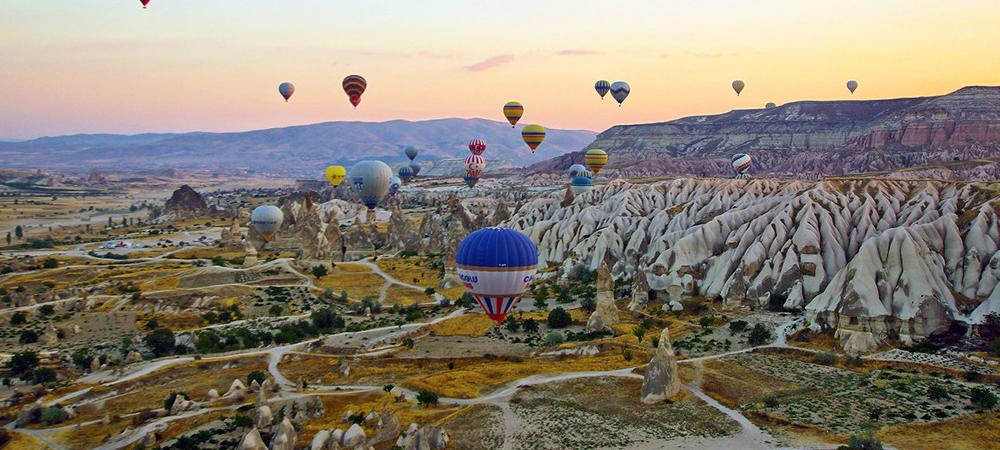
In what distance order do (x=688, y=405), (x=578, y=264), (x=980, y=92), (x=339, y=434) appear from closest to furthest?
1. (x=339, y=434)
2. (x=688, y=405)
3. (x=578, y=264)
4. (x=980, y=92)

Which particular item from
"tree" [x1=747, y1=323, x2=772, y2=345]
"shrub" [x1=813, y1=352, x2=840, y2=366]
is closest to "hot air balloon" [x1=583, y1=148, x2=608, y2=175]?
"tree" [x1=747, y1=323, x2=772, y2=345]

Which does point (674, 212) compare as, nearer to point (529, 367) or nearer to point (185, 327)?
point (529, 367)

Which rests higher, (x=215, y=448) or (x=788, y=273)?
(x=788, y=273)

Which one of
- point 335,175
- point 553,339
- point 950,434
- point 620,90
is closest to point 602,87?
point 620,90

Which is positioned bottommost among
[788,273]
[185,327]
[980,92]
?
[185,327]

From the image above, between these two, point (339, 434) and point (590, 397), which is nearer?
point (339, 434)

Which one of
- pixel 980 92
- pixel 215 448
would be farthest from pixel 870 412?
pixel 980 92

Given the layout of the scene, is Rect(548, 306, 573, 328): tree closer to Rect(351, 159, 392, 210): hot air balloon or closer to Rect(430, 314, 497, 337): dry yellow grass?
Rect(430, 314, 497, 337): dry yellow grass

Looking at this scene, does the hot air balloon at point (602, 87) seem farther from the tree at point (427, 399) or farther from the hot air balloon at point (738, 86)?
the tree at point (427, 399)

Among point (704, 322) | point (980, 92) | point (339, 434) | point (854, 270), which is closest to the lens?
point (339, 434)
